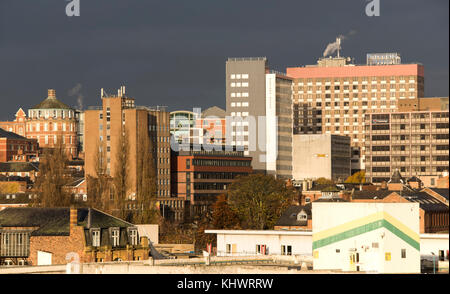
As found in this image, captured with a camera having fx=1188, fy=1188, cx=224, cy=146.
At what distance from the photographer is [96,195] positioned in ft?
500

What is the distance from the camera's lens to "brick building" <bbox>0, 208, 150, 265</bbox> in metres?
95.9

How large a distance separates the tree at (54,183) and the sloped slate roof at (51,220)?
35968 mm

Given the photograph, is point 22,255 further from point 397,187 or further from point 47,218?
point 397,187

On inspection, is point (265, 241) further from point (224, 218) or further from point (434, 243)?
point (224, 218)

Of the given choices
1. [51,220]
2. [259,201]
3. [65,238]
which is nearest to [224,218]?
[259,201]

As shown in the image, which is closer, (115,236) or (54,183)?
(115,236)

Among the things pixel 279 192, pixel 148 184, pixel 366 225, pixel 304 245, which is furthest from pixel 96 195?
pixel 366 225

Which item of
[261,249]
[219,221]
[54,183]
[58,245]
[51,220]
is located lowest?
[261,249]

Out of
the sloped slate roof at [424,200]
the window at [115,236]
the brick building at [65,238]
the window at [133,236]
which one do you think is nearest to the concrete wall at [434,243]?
the brick building at [65,238]

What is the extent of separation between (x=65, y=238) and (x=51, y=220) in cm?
570

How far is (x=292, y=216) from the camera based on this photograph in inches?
5340

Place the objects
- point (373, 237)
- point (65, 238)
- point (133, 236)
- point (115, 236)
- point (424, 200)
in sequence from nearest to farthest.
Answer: point (373, 237) < point (65, 238) < point (115, 236) < point (133, 236) < point (424, 200)

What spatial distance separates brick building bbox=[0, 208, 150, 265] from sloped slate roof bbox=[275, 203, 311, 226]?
3339cm
